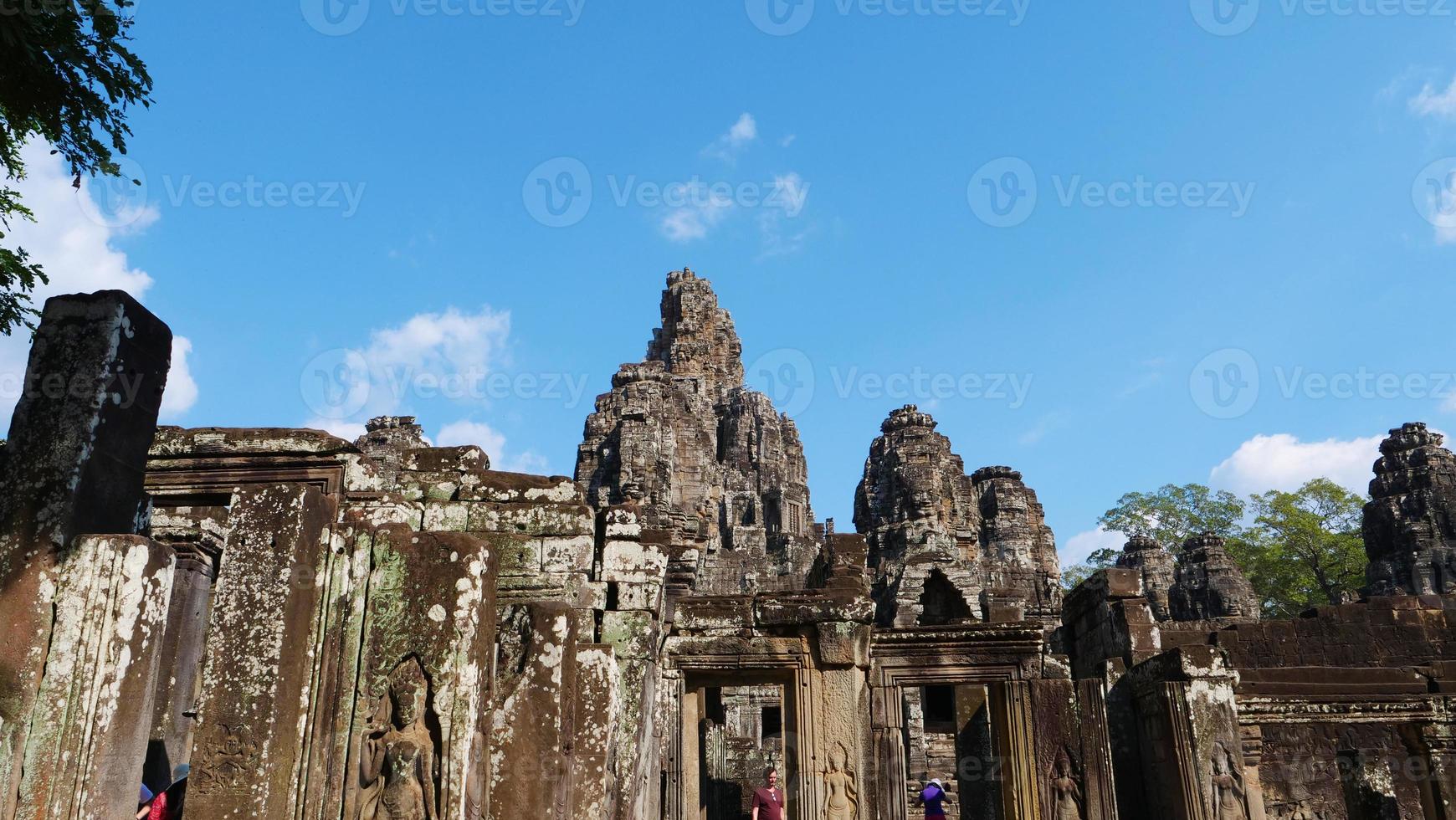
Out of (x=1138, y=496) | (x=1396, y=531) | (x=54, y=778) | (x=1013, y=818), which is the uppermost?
(x=1138, y=496)

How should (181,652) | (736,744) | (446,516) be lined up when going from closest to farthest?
(446,516), (181,652), (736,744)

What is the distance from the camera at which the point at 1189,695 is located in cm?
1022

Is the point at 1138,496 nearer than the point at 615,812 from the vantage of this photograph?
No

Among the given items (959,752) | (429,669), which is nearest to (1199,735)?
(959,752)

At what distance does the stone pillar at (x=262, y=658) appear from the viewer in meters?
4.99

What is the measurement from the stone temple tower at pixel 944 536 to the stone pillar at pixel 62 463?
9211 millimetres

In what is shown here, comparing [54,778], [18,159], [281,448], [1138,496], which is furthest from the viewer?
[1138,496]

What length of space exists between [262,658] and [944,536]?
1804 centimetres

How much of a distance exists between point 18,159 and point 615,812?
897 centimetres

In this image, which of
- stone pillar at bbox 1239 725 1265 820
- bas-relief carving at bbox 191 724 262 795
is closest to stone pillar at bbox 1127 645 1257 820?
stone pillar at bbox 1239 725 1265 820

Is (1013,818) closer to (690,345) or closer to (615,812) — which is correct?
(615,812)

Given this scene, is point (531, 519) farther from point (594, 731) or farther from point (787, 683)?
point (787, 683)

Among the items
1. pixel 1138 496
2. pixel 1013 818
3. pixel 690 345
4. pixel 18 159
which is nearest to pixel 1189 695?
pixel 1013 818

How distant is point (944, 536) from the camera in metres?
21.6
